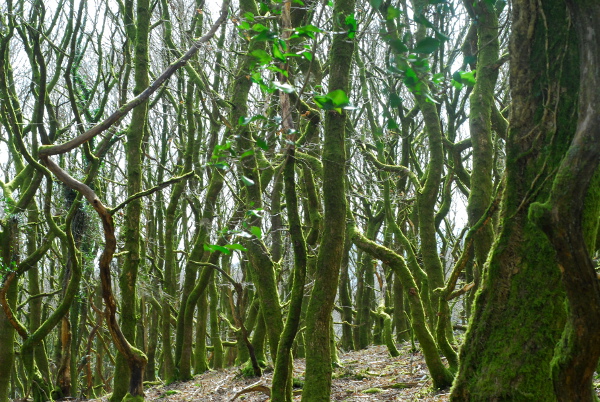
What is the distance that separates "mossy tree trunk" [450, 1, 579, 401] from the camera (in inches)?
110

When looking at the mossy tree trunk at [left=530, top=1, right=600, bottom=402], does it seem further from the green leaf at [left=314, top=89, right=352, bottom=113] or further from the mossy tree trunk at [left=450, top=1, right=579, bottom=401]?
the green leaf at [left=314, top=89, right=352, bottom=113]

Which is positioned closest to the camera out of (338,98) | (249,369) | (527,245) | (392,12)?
(392,12)

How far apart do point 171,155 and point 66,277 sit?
27.8 feet

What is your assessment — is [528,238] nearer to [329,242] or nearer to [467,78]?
[467,78]

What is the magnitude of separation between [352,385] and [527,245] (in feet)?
17.1

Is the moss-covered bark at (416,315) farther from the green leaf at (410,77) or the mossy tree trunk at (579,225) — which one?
the green leaf at (410,77)

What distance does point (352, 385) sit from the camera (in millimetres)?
7531

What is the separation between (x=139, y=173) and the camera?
7309mm

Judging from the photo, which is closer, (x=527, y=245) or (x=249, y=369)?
(x=527, y=245)

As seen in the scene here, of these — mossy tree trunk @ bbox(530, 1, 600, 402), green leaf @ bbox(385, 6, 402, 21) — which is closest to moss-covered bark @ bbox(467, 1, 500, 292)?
mossy tree trunk @ bbox(530, 1, 600, 402)

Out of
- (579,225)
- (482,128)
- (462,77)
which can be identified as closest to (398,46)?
(462,77)

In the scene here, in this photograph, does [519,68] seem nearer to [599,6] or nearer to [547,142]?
[547,142]

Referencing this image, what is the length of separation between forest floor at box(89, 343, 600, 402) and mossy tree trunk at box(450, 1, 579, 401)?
2645 mm

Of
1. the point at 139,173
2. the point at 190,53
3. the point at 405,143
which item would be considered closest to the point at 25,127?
the point at 139,173
